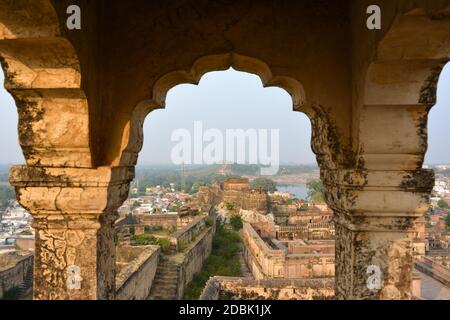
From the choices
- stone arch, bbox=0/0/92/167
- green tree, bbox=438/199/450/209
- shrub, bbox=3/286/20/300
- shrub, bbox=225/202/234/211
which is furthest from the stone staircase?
green tree, bbox=438/199/450/209

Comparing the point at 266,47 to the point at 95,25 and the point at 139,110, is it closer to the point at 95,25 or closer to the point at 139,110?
the point at 139,110

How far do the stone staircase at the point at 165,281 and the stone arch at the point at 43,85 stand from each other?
16.7m

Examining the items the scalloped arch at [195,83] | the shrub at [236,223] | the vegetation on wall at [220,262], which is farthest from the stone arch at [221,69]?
the shrub at [236,223]

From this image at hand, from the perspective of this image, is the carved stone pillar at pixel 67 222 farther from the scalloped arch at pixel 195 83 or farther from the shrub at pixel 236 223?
the shrub at pixel 236 223

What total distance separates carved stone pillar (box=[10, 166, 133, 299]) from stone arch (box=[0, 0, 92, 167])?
0.11 meters

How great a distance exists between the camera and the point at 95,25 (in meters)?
2.57

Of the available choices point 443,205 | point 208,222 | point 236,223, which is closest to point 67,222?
point 208,222

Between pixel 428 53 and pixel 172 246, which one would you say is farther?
pixel 172 246

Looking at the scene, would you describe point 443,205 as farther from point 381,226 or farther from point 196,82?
point 196,82

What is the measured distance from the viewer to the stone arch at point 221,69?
103 inches

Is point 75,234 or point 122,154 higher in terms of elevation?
point 122,154

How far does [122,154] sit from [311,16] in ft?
5.66

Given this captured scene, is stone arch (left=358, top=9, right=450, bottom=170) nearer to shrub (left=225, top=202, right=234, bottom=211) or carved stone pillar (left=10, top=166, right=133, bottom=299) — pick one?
carved stone pillar (left=10, top=166, right=133, bottom=299)
